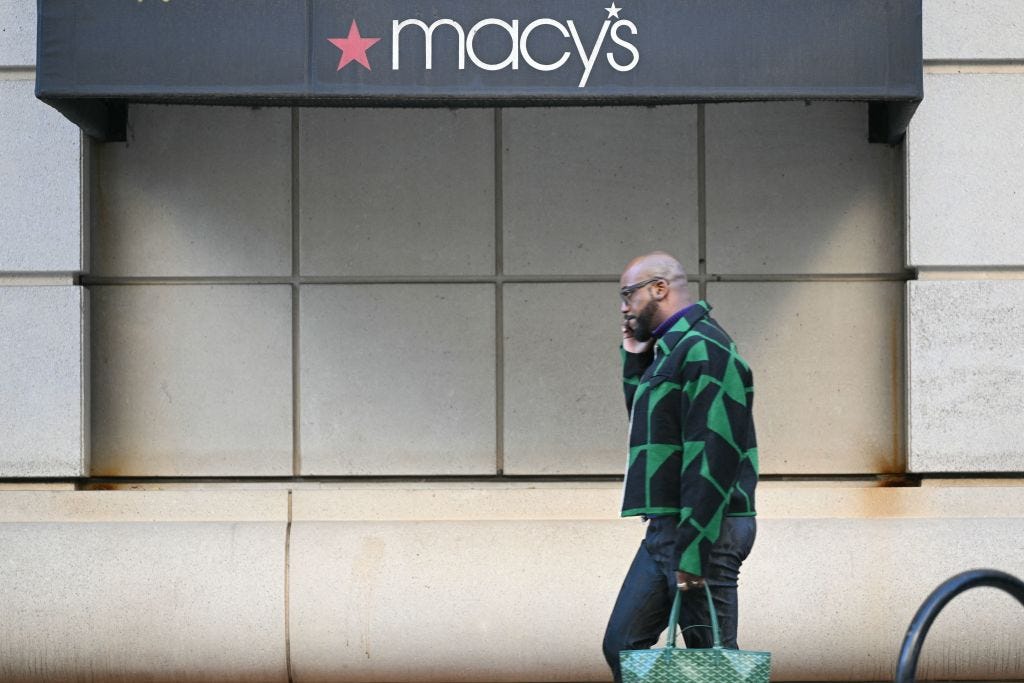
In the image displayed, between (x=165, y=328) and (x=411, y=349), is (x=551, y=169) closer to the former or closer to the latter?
(x=411, y=349)

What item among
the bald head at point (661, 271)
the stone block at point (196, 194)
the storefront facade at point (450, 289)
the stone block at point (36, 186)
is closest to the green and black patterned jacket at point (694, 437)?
the bald head at point (661, 271)

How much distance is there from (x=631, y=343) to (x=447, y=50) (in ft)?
6.10

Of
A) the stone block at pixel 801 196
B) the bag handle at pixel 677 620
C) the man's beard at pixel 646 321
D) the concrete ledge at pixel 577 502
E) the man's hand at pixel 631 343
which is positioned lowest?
the bag handle at pixel 677 620

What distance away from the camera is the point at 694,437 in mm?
4219

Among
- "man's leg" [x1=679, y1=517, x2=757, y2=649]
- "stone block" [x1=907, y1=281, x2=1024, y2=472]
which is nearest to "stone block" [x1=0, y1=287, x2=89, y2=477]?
"man's leg" [x1=679, y1=517, x2=757, y2=649]

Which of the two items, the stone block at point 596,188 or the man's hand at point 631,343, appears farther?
the stone block at point 596,188

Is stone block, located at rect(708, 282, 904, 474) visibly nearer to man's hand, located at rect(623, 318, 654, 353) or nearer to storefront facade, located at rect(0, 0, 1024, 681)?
storefront facade, located at rect(0, 0, 1024, 681)

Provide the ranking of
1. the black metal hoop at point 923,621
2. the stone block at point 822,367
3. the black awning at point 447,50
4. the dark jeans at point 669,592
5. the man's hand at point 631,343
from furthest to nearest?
the stone block at point 822,367 → the black awning at point 447,50 → the man's hand at point 631,343 → the dark jeans at point 669,592 → the black metal hoop at point 923,621

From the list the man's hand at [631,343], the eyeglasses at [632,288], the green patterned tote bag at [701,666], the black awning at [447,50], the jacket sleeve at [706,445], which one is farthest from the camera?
the black awning at [447,50]

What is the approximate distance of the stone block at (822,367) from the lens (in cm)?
690

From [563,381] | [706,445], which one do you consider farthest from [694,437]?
[563,381]

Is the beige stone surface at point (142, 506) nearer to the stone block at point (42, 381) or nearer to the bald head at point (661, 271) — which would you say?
the stone block at point (42, 381)

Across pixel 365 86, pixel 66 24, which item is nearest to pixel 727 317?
pixel 365 86

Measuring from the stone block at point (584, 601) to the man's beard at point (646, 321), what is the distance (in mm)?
2084
